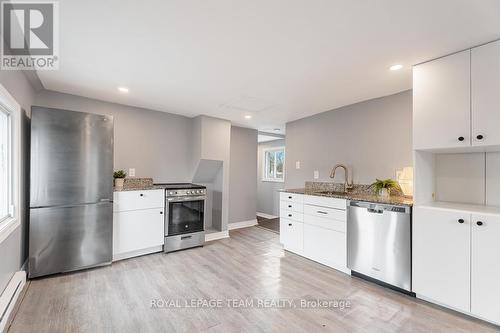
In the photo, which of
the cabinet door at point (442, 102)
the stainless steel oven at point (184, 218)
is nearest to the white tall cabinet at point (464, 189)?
the cabinet door at point (442, 102)

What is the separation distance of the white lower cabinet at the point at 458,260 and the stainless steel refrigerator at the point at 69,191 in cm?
343

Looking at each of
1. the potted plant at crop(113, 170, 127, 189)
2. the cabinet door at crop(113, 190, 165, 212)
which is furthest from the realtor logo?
the cabinet door at crop(113, 190, 165, 212)

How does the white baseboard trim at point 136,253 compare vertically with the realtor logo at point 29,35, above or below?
below

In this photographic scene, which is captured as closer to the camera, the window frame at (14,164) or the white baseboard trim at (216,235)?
the window frame at (14,164)

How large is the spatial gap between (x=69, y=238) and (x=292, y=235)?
9.25ft

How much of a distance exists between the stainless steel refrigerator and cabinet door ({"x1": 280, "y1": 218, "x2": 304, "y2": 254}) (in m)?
2.38

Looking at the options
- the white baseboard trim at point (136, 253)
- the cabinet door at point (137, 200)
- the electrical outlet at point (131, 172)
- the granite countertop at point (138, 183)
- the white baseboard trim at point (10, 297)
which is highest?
the electrical outlet at point (131, 172)

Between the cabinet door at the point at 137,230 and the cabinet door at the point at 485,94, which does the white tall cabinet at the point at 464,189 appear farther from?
the cabinet door at the point at 137,230

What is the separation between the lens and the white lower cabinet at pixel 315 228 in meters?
2.75

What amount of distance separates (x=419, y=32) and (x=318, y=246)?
2.46 meters

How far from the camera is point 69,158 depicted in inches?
100

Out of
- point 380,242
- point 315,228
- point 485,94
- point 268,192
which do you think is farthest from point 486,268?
point 268,192

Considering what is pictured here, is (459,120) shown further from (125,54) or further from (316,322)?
(125,54)

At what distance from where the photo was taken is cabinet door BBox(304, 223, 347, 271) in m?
2.72
